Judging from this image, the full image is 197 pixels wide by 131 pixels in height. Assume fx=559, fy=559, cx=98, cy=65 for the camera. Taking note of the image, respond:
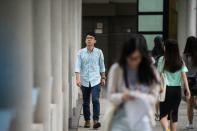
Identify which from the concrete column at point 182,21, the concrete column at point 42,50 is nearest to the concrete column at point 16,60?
the concrete column at point 42,50

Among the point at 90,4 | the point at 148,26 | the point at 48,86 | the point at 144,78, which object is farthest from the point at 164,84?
the point at 90,4

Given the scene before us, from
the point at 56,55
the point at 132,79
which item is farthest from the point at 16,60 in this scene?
the point at 56,55

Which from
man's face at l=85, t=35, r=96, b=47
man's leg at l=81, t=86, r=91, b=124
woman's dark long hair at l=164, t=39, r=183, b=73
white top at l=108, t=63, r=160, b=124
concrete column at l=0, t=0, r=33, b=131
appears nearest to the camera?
white top at l=108, t=63, r=160, b=124

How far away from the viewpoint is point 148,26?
58.7 ft

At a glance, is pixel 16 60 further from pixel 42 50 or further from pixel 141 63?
pixel 42 50

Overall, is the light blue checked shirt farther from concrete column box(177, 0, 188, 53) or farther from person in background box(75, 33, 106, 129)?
concrete column box(177, 0, 188, 53)

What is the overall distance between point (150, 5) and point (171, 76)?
8.76 metres

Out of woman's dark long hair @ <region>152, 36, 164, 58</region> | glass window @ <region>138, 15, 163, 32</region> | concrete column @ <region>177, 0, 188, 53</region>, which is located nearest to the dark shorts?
woman's dark long hair @ <region>152, 36, 164, 58</region>

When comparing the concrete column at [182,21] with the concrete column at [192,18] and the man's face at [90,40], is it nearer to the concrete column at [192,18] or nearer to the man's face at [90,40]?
the concrete column at [192,18]

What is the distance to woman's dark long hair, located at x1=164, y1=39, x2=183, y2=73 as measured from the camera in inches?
352

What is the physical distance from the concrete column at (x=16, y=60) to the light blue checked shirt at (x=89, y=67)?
4916 millimetres

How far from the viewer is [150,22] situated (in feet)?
58.2

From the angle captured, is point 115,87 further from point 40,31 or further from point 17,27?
point 40,31

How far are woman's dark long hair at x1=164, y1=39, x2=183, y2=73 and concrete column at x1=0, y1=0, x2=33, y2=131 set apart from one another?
3.18 m
